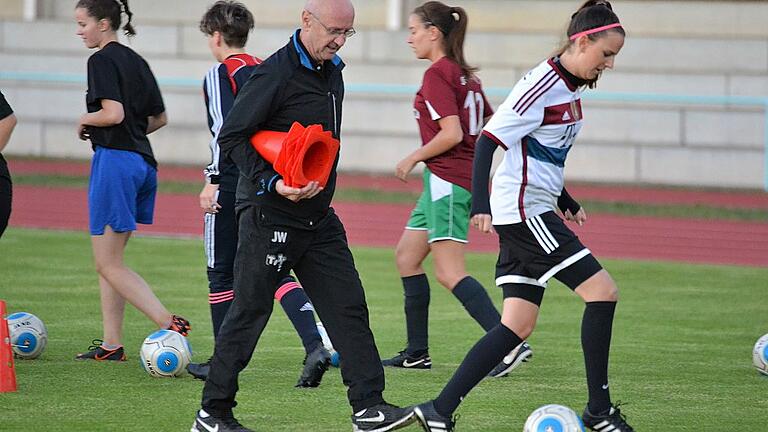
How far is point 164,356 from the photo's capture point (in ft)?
23.6

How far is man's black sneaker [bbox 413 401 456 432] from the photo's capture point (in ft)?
18.9

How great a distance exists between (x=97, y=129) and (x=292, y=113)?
2.34 meters

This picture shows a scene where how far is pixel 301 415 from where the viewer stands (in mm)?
6328

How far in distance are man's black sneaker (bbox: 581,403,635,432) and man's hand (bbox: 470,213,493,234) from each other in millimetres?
992

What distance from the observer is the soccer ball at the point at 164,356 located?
7.20 metres

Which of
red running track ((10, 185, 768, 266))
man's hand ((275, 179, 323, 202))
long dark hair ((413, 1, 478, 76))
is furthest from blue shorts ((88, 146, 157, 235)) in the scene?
red running track ((10, 185, 768, 266))

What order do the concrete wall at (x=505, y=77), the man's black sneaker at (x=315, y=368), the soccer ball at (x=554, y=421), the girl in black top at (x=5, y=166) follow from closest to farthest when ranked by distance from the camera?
the soccer ball at (x=554, y=421) → the man's black sneaker at (x=315, y=368) → the girl in black top at (x=5, y=166) → the concrete wall at (x=505, y=77)

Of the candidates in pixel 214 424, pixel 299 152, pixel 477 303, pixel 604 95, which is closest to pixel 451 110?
pixel 477 303

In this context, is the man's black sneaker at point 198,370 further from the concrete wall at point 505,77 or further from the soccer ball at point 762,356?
the concrete wall at point 505,77

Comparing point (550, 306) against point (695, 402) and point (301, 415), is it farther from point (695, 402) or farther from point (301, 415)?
point (301, 415)

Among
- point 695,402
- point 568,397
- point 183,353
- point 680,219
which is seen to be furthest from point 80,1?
point 680,219

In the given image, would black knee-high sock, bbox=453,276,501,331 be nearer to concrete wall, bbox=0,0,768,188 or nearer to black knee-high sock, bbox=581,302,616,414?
black knee-high sock, bbox=581,302,616,414

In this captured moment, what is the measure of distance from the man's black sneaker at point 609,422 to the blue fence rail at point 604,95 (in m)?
15.9

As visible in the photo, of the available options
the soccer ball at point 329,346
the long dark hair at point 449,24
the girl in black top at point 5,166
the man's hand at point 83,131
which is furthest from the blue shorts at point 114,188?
the long dark hair at point 449,24
